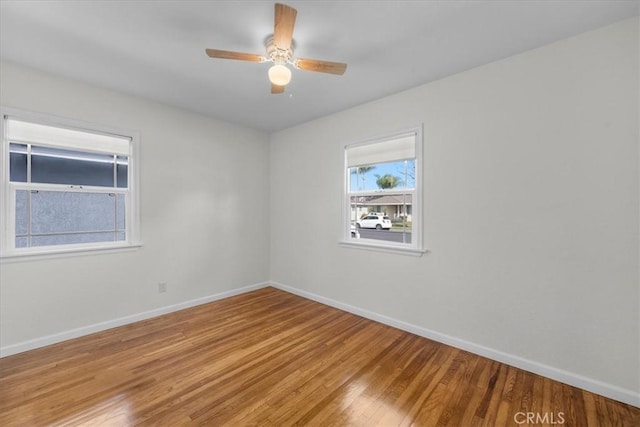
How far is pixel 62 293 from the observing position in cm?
271

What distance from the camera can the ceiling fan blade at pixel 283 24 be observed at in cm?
152

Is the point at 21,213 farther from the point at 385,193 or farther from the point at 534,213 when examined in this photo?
the point at 534,213

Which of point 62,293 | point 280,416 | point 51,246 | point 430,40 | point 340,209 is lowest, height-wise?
point 280,416

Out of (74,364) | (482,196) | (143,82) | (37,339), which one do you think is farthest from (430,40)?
(37,339)

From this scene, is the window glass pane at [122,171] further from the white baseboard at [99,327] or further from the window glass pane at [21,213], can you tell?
the white baseboard at [99,327]

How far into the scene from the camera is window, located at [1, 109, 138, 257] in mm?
2514

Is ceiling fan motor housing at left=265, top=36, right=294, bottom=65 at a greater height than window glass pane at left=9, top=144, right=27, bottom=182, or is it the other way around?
ceiling fan motor housing at left=265, top=36, right=294, bottom=65

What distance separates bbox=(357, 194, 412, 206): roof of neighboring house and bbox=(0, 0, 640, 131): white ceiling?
4.00 feet

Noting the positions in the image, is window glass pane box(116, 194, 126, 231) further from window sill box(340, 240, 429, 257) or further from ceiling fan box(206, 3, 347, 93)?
window sill box(340, 240, 429, 257)

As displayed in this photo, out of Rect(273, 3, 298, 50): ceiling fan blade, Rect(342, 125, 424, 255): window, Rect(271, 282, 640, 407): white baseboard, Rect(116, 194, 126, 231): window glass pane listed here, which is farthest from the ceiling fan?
Rect(271, 282, 640, 407): white baseboard

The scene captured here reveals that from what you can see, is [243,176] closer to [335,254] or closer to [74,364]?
[335,254]

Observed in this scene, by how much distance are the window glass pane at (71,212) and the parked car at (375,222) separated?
119 inches

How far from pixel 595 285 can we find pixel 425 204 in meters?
1.42

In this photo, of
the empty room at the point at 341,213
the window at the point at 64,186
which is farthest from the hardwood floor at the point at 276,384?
the window at the point at 64,186
